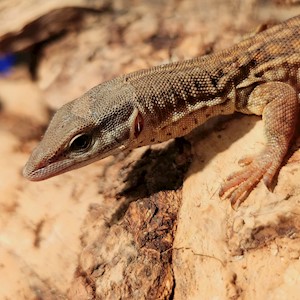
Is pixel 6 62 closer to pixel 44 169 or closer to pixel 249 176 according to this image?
pixel 44 169

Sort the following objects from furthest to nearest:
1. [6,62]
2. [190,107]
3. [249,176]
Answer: [6,62] < [190,107] < [249,176]

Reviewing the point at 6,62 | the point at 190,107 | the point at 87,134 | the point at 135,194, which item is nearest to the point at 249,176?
the point at 190,107

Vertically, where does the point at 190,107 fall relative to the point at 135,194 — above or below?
above

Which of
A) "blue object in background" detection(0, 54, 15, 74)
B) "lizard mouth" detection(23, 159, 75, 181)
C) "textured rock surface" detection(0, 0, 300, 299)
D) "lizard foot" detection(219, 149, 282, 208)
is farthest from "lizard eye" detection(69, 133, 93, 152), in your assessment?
"blue object in background" detection(0, 54, 15, 74)

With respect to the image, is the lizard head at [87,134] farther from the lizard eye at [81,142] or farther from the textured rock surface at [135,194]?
the textured rock surface at [135,194]

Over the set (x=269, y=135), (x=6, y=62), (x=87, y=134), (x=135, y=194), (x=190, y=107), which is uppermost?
(x=87, y=134)

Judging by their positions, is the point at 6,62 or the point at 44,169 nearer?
the point at 44,169
